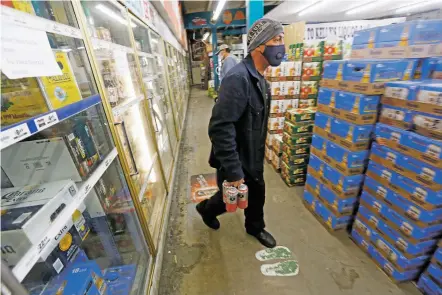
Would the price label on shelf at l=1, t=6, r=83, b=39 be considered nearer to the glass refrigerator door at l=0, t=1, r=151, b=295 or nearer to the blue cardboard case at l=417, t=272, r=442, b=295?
the glass refrigerator door at l=0, t=1, r=151, b=295

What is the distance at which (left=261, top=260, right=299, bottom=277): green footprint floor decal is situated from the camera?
192 centimetres

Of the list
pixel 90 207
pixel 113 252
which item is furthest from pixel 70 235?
pixel 113 252

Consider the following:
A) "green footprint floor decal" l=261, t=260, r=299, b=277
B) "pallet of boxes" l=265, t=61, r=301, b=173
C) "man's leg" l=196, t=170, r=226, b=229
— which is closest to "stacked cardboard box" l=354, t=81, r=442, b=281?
"green footprint floor decal" l=261, t=260, r=299, b=277

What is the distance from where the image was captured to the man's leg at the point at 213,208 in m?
2.14

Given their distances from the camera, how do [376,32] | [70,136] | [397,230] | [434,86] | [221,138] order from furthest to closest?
[376,32]
[397,230]
[221,138]
[434,86]
[70,136]

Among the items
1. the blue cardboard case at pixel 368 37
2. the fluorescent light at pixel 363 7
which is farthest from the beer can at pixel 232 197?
the fluorescent light at pixel 363 7

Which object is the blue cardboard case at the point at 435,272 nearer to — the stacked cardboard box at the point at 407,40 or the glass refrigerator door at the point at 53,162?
the stacked cardboard box at the point at 407,40

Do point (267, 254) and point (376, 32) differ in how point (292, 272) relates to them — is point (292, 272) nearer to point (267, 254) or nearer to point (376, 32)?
point (267, 254)

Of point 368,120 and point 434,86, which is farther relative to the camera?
point 368,120

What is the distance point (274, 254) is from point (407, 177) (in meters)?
1.29

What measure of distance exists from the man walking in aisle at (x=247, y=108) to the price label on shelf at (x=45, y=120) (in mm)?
926

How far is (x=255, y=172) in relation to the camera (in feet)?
6.07

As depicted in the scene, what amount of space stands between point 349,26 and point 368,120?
31.0ft

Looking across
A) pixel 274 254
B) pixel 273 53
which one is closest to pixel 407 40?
pixel 273 53
